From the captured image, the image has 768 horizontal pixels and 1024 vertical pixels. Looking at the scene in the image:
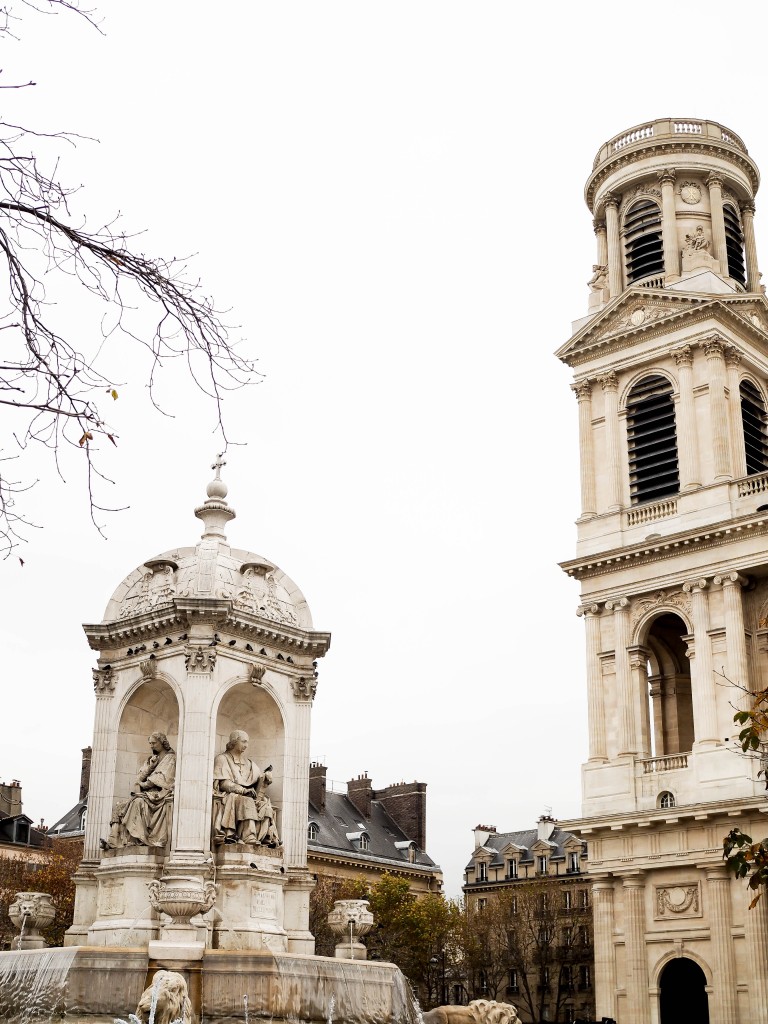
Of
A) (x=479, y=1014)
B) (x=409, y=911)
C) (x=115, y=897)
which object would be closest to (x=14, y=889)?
(x=409, y=911)

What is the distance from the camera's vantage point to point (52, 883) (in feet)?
160

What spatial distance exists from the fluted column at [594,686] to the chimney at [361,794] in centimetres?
4031

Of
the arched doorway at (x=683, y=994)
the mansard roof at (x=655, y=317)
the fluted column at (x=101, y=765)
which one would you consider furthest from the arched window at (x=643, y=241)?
the fluted column at (x=101, y=765)

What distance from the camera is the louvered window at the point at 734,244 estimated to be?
48.9 m

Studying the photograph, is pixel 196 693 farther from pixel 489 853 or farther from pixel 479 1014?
pixel 489 853

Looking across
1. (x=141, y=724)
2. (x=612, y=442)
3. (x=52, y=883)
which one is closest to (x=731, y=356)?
(x=612, y=442)

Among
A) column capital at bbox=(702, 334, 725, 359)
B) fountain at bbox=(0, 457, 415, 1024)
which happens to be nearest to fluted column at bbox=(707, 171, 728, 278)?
column capital at bbox=(702, 334, 725, 359)

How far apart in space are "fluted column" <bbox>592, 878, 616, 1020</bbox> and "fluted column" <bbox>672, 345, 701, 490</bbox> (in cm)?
1307

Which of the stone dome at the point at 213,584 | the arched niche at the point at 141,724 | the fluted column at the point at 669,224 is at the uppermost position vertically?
the fluted column at the point at 669,224

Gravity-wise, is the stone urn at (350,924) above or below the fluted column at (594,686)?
below

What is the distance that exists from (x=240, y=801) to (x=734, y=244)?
119 ft

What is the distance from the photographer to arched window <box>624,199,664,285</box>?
4847cm

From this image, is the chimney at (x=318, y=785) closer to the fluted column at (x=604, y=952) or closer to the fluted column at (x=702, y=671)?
the fluted column at (x=604, y=952)

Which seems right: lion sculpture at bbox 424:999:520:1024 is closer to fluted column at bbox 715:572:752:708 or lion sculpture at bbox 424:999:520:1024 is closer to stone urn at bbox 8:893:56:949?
stone urn at bbox 8:893:56:949
